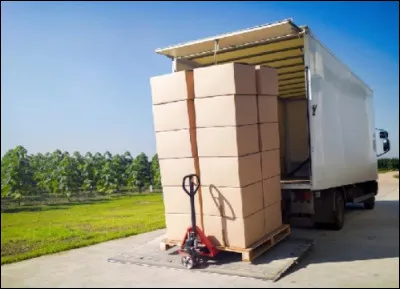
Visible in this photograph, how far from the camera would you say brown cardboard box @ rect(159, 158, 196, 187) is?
4.91 meters

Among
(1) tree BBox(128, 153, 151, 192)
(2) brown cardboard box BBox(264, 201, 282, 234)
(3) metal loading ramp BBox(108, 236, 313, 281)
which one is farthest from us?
(1) tree BBox(128, 153, 151, 192)

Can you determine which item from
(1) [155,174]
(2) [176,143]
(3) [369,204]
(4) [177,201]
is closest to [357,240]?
(4) [177,201]

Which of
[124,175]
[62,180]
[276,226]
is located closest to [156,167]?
[124,175]

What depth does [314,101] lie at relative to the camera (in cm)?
570

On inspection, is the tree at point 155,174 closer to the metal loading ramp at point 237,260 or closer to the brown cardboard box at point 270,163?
the metal loading ramp at point 237,260

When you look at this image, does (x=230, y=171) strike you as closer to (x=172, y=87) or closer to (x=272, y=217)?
(x=272, y=217)

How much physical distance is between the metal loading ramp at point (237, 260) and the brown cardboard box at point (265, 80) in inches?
92.1

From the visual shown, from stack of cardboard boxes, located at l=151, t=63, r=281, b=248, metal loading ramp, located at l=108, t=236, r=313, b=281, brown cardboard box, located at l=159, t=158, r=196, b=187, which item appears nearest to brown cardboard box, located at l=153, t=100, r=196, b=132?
stack of cardboard boxes, located at l=151, t=63, r=281, b=248

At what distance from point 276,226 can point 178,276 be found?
1901 millimetres

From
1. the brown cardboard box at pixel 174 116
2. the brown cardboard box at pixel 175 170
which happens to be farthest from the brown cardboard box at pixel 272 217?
the brown cardboard box at pixel 174 116

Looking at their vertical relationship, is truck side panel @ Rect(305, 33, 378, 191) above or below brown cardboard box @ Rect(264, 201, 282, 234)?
above

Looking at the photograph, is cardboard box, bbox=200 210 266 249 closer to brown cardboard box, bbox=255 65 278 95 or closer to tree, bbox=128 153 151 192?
brown cardboard box, bbox=255 65 278 95

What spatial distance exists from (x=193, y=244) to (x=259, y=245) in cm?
92

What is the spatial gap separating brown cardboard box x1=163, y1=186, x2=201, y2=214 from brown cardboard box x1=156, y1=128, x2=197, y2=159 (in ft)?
1.63
